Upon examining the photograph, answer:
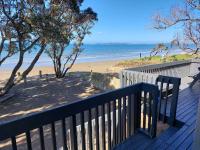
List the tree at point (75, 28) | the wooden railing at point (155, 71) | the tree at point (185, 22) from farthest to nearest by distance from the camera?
the tree at point (75, 28), the tree at point (185, 22), the wooden railing at point (155, 71)

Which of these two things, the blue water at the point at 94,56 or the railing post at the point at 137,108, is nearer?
the railing post at the point at 137,108

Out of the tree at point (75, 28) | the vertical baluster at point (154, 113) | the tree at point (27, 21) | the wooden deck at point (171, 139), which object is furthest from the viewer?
the tree at point (75, 28)

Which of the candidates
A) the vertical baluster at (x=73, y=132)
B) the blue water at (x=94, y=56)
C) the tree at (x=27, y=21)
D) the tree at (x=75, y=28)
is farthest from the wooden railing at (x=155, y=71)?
the blue water at (x=94, y=56)

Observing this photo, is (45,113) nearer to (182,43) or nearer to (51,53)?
(182,43)

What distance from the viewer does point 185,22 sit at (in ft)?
24.5

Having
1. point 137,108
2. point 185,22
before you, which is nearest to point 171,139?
point 137,108

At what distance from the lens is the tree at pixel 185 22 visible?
271 inches

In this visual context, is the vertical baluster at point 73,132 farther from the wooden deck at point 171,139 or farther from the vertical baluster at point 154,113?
the vertical baluster at point 154,113

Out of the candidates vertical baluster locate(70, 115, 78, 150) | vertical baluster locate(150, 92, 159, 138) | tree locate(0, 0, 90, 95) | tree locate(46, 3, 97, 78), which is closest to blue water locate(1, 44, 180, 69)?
tree locate(46, 3, 97, 78)

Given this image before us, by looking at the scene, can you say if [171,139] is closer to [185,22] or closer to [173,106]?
[173,106]

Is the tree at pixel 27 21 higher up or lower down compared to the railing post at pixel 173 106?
higher up

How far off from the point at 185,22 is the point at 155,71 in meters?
2.19

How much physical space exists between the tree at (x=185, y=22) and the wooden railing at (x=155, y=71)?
2.94 feet

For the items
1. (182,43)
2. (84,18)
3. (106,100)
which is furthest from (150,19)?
(106,100)
